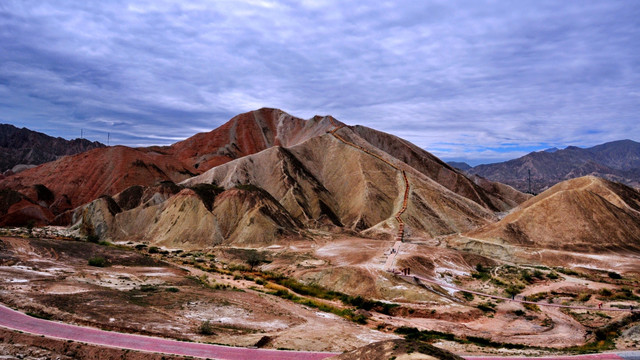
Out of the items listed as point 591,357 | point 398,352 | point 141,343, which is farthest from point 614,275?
point 141,343

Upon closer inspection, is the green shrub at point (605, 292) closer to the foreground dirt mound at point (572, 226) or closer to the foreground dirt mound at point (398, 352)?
the foreground dirt mound at point (572, 226)

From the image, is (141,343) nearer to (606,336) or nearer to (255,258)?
(606,336)

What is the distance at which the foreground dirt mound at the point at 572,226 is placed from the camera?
55.8 m

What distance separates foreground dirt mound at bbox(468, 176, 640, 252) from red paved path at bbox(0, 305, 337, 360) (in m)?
46.0

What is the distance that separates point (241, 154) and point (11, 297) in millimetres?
103222

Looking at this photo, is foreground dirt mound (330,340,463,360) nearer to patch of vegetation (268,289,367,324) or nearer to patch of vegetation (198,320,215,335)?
patch of vegetation (198,320,215,335)

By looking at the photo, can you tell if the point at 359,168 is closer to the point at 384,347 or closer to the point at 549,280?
the point at 549,280

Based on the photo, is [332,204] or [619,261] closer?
[619,261]

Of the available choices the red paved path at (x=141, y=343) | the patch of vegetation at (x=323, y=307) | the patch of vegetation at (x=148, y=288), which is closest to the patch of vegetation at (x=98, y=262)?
the patch of vegetation at (x=148, y=288)

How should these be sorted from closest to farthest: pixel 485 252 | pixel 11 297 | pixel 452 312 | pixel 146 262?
pixel 11 297 → pixel 452 312 → pixel 146 262 → pixel 485 252

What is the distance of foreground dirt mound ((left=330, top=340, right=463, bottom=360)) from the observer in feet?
48.3

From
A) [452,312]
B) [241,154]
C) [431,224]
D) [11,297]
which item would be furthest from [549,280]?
[241,154]

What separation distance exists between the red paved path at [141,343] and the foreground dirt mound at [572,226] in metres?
46.0

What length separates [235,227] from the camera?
63.5 m
